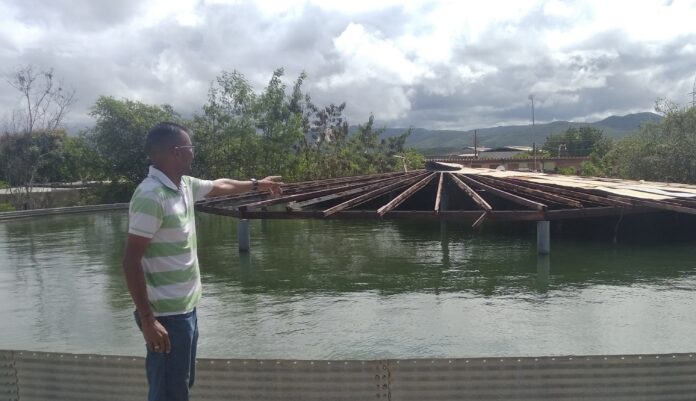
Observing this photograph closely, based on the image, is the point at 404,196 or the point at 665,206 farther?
the point at 404,196

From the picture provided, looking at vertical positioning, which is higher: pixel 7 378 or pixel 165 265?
pixel 165 265

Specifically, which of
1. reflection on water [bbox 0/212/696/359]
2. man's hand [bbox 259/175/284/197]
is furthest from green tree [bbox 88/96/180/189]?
man's hand [bbox 259/175/284/197]

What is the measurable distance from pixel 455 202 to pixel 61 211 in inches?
538

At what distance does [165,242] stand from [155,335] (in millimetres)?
364

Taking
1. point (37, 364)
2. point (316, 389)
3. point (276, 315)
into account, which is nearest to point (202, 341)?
point (276, 315)

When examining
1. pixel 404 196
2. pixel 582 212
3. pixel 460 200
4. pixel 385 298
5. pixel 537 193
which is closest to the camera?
pixel 385 298

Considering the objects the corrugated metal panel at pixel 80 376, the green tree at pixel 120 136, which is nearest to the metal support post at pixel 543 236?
the corrugated metal panel at pixel 80 376

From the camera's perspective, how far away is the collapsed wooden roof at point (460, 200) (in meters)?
9.18

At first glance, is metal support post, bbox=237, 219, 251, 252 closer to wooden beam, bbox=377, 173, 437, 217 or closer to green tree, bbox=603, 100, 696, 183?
wooden beam, bbox=377, 173, 437, 217

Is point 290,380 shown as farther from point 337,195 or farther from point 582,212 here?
point 337,195

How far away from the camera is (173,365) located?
2441 millimetres

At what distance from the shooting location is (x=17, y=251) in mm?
12086

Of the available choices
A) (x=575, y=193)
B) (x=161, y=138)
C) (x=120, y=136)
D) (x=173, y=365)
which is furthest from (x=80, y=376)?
(x=120, y=136)

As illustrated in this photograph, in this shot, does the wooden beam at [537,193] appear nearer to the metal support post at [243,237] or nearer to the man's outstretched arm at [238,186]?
the metal support post at [243,237]
